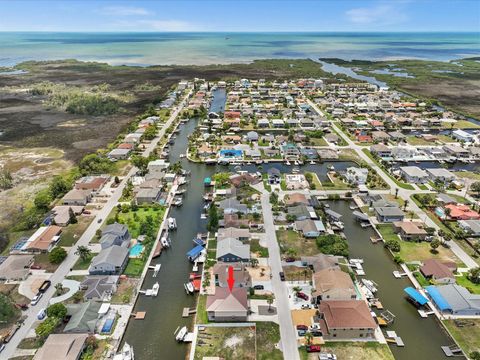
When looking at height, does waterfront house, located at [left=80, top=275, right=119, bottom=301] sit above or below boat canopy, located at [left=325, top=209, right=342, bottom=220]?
below

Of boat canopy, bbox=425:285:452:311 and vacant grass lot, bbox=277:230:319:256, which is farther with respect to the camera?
vacant grass lot, bbox=277:230:319:256

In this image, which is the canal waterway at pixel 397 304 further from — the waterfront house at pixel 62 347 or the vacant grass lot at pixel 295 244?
the waterfront house at pixel 62 347

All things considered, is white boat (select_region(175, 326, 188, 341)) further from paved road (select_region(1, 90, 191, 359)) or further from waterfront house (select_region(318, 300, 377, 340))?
paved road (select_region(1, 90, 191, 359))

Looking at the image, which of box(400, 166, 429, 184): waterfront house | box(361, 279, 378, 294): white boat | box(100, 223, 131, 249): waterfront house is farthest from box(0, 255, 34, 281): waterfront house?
box(400, 166, 429, 184): waterfront house

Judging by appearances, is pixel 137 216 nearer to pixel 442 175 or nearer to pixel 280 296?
pixel 280 296

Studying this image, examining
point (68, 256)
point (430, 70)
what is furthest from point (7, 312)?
point (430, 70)

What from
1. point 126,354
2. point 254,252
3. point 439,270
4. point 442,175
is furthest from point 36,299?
point 442,175
